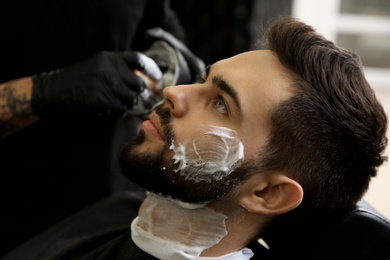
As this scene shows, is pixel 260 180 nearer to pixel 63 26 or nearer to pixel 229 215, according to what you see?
pixel 229 215

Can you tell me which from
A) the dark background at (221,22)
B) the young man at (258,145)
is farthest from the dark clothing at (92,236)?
the dark background at (221,22)

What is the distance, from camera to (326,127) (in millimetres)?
1290

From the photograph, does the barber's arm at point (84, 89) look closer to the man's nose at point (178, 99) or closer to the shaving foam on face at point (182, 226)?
the man's nose at point (178, 99)

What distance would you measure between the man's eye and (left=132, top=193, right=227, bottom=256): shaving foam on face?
244 mm

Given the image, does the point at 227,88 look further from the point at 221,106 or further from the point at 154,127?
the point at 154,127

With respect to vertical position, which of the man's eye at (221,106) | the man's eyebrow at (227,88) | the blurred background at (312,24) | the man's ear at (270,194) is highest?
the man's eyebrow at (227,88)

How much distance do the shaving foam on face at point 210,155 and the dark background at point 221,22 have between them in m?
2.45

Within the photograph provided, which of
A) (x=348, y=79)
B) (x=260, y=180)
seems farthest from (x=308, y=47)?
(x=260, y=180)

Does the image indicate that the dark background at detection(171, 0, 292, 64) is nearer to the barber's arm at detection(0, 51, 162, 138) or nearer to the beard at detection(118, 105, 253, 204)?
the barber's arm at detection(0, 51, 162, 138)

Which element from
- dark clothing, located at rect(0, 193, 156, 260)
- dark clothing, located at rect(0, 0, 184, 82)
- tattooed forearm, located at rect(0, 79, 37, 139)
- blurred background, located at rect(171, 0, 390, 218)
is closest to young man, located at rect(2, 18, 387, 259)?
dark clothing, located at rect(0, 193, 156, 260)

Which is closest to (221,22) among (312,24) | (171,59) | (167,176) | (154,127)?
(312,24)

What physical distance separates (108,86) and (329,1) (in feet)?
9.74

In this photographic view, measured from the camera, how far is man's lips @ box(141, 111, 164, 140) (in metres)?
1.41

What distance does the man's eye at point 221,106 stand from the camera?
4.49ft
